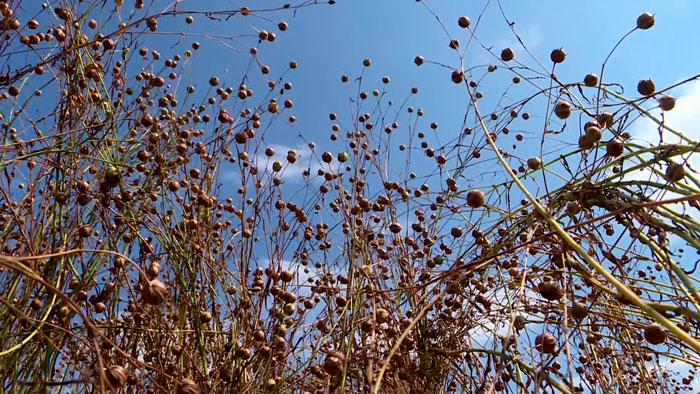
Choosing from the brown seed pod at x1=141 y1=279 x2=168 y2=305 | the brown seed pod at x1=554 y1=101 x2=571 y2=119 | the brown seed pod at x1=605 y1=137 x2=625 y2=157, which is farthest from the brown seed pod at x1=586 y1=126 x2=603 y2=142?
the brown seed pod at x1=141 y1=279 x2=168 y2=305

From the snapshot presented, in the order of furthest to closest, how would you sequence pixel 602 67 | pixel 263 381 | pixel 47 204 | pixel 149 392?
pixel 47 204 → pixel 149 392 → pixel 263 381 → pixel 602 67

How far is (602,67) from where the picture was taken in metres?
1.07

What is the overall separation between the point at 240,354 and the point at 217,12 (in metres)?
0.94

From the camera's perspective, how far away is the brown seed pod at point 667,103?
0.98 meters

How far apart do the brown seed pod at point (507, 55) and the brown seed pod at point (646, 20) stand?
299 mm

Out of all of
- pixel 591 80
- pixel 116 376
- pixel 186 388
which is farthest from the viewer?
pixel 591 80

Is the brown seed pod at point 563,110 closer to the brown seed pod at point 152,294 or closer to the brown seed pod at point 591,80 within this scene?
the brown seed pod at point 591,80

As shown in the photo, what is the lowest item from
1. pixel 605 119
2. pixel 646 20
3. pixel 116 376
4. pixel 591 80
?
pixel 116 376

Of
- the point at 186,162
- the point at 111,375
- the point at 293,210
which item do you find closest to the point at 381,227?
the point at 293,210

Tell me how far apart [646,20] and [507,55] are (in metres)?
0.32

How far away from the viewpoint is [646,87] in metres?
1.04

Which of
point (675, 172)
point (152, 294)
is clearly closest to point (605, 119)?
point (675, 172)

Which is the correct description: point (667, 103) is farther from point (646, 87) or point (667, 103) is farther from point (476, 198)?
point (476, 198)

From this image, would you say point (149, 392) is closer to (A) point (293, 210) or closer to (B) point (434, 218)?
(A) point (293, 210)
